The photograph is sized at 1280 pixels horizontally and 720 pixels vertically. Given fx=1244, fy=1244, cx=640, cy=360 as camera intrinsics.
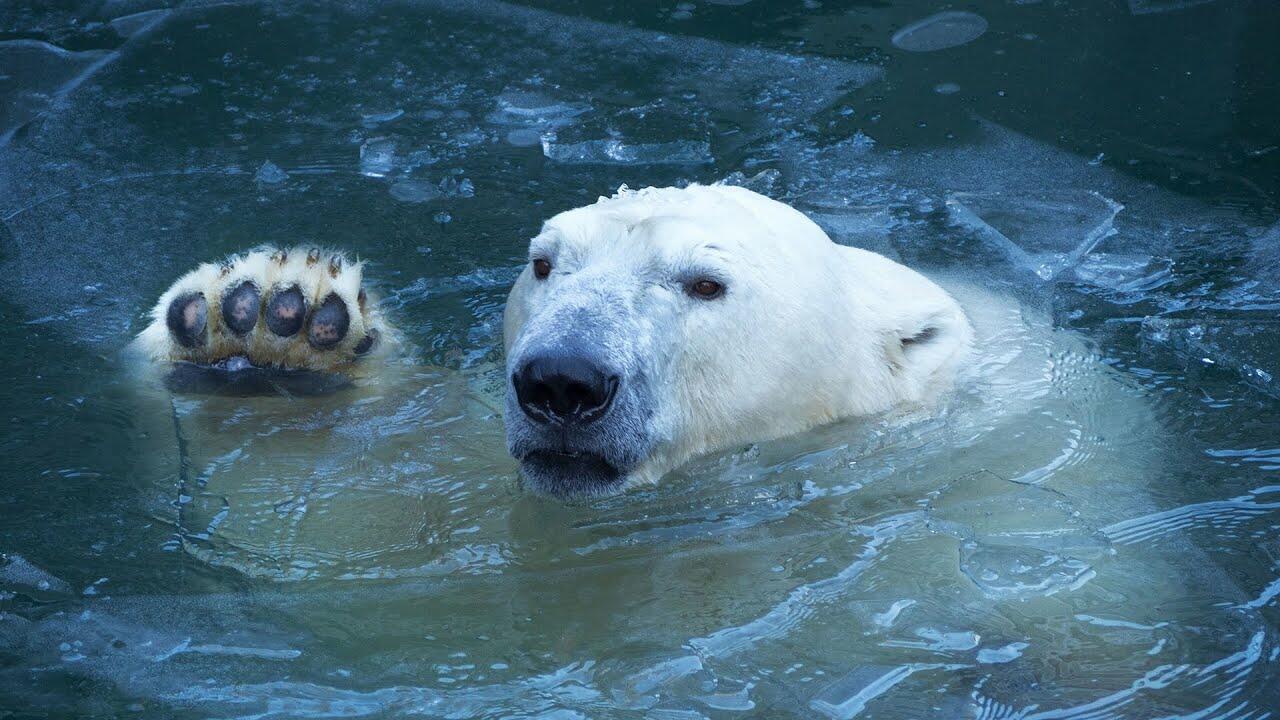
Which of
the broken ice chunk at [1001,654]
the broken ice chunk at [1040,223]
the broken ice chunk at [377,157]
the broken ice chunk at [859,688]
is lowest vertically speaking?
the broken ice chunk at [1040,223]

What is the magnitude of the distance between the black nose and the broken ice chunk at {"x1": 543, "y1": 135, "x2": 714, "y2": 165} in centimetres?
300

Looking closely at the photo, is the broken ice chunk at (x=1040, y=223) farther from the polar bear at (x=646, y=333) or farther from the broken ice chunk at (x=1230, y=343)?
the polar bear at (x=646, y=333)

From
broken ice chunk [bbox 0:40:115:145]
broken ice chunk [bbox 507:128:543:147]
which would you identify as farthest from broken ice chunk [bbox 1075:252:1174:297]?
broken ice chunk [bbox 0:40:115:145]

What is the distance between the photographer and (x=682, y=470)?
3391 mm

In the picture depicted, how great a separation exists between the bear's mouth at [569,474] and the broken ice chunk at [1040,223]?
243cm

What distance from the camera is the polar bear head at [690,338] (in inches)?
116

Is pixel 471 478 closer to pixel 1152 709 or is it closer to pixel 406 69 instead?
pixel 1152 709

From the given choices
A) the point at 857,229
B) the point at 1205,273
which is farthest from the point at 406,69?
the point at 1205,273

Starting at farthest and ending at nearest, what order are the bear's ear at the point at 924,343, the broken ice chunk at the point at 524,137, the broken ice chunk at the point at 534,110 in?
the broken ice chunk at the point at 534,110
the broken ice chunk at the point at 524,137
the bear's ear at the point at 924,343

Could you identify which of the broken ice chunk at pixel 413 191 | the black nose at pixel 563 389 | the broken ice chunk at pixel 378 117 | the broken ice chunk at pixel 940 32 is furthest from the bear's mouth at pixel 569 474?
the broken ice chunk at pixel 940 32

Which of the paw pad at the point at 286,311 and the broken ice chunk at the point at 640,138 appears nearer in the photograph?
the paw pad at the point at 286,311

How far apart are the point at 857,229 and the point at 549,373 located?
2665mm

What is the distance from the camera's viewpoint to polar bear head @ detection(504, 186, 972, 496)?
2.96 meters

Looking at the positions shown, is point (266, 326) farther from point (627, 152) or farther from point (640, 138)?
point (640, 138)
